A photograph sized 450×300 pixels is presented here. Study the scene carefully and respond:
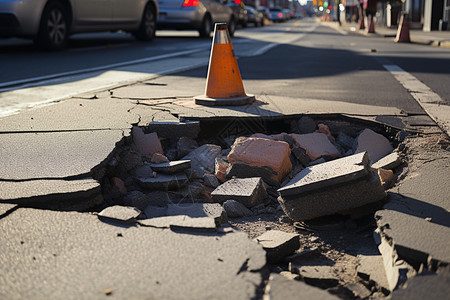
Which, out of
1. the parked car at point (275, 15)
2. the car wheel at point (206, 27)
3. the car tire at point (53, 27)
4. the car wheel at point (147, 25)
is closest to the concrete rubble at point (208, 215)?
the car tire at point (53, 27)

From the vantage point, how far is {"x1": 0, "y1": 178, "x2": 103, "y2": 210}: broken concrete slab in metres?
2.73

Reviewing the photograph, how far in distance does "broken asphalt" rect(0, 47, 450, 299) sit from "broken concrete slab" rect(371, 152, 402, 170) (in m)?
0.20

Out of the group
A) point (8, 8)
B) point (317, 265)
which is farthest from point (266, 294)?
point (8, 8)

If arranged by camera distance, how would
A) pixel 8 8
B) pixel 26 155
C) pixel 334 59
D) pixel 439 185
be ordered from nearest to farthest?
pixel 439 185, pixel 26 155, pixel 8 8, pixel 334 59

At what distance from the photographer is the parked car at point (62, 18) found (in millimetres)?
9500

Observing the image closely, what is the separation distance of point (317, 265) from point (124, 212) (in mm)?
890

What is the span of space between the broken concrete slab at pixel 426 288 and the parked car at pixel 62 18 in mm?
8930

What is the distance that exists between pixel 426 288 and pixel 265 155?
1897 millimetres

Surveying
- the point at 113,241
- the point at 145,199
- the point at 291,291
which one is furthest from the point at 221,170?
the point at 291,291

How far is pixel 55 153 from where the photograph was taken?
3.44 m

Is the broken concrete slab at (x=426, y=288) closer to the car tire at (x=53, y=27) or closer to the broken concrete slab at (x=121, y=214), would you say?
the broken concrete slab at (x=121, y=214)

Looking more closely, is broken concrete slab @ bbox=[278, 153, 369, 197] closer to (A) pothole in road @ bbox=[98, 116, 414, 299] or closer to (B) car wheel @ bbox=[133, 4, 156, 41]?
(A) pothole in road @ bbox=[98, 116, 414, 299]

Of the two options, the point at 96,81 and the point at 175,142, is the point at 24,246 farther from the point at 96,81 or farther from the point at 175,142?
the point at 96,81

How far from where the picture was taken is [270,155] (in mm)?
3699
